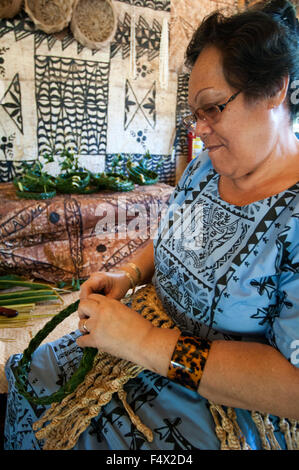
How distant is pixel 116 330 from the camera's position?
0.73m

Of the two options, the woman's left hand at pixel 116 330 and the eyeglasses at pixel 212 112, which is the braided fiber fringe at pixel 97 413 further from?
the eyeglasses at pixel 212 112

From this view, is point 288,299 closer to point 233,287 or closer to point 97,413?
point 233,287

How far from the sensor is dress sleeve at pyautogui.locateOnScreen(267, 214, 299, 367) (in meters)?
0.62

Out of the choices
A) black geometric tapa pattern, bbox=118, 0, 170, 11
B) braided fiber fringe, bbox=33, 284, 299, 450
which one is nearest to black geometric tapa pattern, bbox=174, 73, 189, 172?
black geometric tapa pattern, bbox=118, 0, 170, 11

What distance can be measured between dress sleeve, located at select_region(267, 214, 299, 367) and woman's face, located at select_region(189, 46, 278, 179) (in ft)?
0.70

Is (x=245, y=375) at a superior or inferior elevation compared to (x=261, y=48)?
inferior

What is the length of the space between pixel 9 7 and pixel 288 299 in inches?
122

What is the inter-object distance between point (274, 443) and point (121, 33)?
352cm

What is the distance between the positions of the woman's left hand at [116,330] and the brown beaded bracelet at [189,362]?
8 centimetres

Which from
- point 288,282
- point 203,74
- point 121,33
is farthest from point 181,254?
point 121,33

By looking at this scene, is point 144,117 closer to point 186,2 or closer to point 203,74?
point 186,2

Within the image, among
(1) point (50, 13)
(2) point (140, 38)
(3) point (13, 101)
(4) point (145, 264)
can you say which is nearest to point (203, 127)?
(4) point (145, 264)

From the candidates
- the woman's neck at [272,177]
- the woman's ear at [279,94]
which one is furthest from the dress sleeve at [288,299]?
the woman's ear at [279,94]

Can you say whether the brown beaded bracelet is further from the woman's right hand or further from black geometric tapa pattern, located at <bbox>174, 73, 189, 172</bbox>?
black geometric tapa pattern, located at <bbox>174, 73, 189, 172</bbox>
